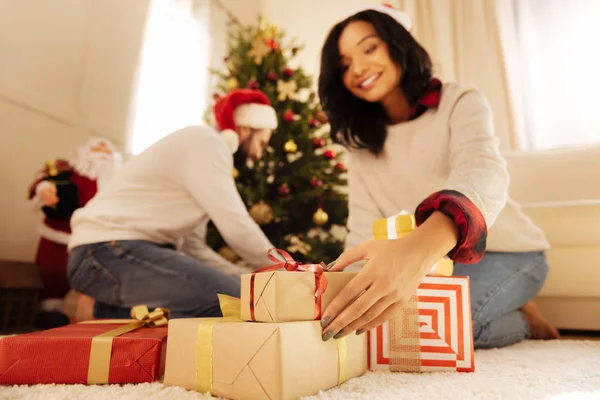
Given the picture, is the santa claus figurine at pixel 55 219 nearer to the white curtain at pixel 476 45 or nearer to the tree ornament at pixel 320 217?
the tree ornament at pixel 320 217

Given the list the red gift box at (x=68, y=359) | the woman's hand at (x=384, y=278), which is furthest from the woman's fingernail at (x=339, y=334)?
the red gift box at (x=68, y=359)

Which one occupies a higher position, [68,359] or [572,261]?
[572,261]

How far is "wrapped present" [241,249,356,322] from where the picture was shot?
0.56m

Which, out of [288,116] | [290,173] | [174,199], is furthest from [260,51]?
[174,199]

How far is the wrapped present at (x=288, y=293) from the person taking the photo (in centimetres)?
56

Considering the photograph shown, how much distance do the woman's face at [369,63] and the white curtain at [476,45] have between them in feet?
6.38

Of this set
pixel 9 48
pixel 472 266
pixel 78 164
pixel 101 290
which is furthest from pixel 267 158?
pixel 9 48

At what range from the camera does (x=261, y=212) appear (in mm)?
1843

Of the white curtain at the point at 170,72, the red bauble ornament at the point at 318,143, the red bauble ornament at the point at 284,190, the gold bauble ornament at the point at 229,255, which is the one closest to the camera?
the gold bauble ornament at the point at 229,255

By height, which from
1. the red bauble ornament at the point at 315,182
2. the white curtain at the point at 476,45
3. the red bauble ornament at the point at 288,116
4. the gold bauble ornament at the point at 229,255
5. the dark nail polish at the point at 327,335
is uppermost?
the white curtain at the point at 476,45

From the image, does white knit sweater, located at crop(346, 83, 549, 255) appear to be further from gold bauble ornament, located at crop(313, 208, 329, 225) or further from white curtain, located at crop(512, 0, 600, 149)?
A: white curtain, located at crop(512, 0, 600, 149)

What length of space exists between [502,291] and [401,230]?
522 millimetres

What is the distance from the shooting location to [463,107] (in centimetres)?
103

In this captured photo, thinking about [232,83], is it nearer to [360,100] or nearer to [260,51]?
[260,51]
